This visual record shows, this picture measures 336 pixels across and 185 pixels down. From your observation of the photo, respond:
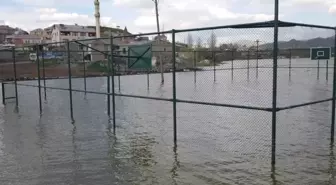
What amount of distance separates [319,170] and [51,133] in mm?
5784

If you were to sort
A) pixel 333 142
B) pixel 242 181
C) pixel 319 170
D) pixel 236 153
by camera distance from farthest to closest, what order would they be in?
pixel 333 142 → pixel 236 153 → pixel 319 170 → pixel 242 181

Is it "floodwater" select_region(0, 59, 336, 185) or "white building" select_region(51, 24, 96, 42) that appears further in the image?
"white building" select_region(51, 24, 96, 42)

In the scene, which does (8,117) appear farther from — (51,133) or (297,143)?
(297,143)

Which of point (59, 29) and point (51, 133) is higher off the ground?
point (59, 29)

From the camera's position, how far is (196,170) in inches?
215

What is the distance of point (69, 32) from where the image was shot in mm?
98312

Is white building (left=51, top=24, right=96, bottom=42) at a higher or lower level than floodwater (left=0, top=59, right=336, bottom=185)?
higher

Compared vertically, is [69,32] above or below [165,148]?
above

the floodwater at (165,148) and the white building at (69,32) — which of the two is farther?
the white building at (69,32)

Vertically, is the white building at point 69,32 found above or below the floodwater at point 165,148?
above

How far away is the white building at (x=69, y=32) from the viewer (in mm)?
96312

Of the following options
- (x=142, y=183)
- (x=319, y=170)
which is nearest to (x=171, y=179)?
(x=142, y=183)

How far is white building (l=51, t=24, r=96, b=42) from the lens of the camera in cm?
9631

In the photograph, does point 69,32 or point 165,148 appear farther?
point 69,32
